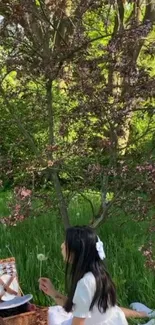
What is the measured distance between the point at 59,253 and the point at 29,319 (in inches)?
38.2

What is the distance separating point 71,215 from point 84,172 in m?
1.72

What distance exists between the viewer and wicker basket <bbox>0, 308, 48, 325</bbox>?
361 cm

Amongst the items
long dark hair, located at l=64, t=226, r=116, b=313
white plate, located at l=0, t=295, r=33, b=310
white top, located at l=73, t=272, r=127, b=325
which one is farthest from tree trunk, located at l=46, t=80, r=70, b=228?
white top, located at l=73, t=272, r=127, b=325

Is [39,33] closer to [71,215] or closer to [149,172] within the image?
[149,172]

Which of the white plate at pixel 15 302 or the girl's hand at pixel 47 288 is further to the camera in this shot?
the white plate at pixel 15 302

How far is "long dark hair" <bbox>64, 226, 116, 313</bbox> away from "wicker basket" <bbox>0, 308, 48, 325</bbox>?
0.57 m

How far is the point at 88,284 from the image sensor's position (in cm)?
308

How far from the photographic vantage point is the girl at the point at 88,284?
3084 mm

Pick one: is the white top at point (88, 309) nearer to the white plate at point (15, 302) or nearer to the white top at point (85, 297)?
the white top at point (85, 297)

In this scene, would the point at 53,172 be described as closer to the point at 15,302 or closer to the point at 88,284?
the point at 15,302

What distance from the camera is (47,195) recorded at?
4.32 meters

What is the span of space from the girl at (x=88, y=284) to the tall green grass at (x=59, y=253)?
80 centimetres

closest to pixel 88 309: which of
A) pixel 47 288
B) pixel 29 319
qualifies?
pixel 47 288

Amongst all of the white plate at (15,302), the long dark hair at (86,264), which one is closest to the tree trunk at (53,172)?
the white plate at (15,302)
